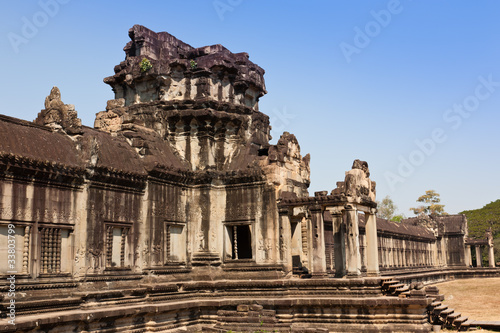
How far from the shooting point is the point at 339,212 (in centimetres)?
2006

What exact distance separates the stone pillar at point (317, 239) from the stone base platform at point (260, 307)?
0.92 meters

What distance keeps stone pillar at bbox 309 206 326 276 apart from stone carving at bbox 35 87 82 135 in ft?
28.2

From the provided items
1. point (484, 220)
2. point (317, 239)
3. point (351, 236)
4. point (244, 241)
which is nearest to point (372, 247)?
point (351, 236)

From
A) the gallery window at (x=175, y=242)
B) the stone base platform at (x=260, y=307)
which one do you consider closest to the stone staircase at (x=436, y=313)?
the stone base platform at (x=260, y=307)

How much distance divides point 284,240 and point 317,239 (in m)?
1.19

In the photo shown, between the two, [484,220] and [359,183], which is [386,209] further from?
[359,183]

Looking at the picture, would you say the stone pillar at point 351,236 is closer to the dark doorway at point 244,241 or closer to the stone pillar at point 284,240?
the stone pillar at point 284,240

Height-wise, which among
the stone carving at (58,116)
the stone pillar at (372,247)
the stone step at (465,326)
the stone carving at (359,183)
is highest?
the stone carving at (58,116)

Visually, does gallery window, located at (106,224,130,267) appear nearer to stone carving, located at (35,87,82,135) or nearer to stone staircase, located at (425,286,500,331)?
stone carving, located at (35,87,82,135)

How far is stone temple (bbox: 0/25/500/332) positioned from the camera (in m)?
14.5

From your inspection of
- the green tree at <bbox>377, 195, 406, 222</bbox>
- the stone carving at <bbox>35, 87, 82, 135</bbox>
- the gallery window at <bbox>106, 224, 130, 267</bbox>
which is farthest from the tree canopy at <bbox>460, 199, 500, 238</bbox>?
the stone carving at <bbox>35, 87, 82, 135</bbox>

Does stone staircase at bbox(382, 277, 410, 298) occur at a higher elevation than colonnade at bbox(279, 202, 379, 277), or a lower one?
lower

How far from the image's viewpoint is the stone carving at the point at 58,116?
16188 mm

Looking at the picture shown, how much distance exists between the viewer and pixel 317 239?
20.1m
